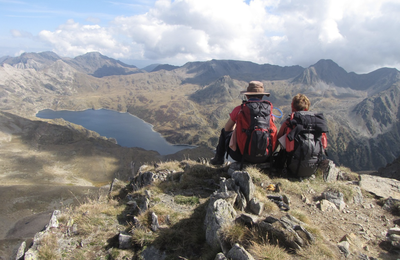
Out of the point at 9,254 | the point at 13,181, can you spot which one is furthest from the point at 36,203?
the point at 13,181

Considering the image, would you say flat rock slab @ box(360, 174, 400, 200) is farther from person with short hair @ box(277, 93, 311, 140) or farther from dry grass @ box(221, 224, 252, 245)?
dry grass @ box(221, 224, 252, 245)

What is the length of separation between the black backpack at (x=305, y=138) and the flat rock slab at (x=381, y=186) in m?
2.66

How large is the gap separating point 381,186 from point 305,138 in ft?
14.1

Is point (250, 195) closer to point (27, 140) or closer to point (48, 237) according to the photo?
point (48, 237)

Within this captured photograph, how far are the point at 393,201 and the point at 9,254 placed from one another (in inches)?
1480

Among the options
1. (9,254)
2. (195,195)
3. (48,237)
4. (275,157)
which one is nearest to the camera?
(48,237)

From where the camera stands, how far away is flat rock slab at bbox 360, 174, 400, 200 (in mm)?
7984

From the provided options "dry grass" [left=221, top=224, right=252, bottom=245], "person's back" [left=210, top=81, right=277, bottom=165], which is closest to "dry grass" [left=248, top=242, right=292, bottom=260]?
"dry grass" [left=221, top=224, right=252, bottom=245]

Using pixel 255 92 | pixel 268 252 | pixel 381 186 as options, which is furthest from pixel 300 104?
pixel 268 252

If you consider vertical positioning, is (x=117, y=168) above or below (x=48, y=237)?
below

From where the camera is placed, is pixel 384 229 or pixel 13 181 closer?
pixel 384 229

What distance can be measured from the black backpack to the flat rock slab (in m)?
2.66

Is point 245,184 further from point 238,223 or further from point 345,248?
point 345,248

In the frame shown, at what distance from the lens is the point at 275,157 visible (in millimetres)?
8812
